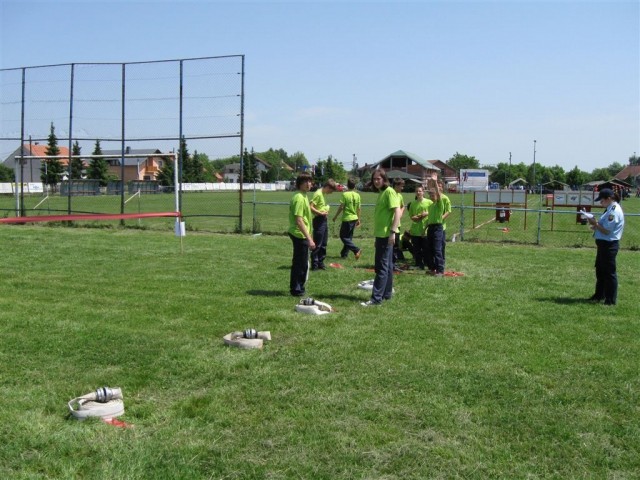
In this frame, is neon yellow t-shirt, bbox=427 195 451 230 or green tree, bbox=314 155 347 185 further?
green tree, bbox=314 155 347 185

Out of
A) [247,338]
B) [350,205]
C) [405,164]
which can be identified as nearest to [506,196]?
[350,205]

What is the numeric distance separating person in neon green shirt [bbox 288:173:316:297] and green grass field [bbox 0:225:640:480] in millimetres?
410

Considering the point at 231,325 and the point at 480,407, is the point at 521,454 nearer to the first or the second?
the point at 480,407

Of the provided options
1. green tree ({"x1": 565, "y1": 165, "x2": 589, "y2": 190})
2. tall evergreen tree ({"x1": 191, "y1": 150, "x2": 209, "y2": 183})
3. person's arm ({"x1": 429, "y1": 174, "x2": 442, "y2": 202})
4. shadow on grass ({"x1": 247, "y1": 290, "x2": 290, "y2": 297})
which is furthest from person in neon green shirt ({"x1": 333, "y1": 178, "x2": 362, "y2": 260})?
green tree ({"x1": 565, "y1": 165, "x2": 589, "y2": 190})

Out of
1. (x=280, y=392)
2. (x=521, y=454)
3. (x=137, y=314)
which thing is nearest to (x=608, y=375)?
(x=521, y=454)

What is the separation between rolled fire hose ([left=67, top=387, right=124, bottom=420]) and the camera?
4.68 metres

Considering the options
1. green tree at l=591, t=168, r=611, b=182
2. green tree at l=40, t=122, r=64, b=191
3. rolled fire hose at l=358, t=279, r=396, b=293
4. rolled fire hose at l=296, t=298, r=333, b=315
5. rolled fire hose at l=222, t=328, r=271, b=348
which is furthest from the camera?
green tree at l=591, t=168, r=611, b=182

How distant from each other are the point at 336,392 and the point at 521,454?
5.38 feet

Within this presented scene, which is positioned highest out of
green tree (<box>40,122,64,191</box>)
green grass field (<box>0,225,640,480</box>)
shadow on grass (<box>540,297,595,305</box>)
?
green tree (<box>40,122,64,191</box>)

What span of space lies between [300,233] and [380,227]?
124 centimetres

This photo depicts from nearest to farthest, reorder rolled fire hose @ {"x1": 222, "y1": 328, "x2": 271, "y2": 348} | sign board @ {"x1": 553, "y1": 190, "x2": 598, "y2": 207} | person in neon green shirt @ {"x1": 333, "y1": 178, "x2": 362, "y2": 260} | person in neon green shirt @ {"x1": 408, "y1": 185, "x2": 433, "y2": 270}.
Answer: rolled fire hose @ {"x1": 222, "y1": 328, "x2": 271, "y2": 348}, person in neon green shirt @ {"x1": 408, "y1": 185, "x2": 433, "y2": 270}, person in neon green shirt @ {"x1": 333, "y1": 178, "x2": 362, "y2": 260}, sign board @ {"x1": 553, "y1": 190, "x2": 598, "y2": 207}

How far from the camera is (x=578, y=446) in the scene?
433cm

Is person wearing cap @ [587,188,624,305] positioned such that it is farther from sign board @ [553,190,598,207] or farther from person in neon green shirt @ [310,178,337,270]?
sign board @ [553,190,598,207]

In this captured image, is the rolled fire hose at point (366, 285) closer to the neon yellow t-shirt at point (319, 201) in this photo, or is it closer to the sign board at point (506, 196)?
the neon yellow t-shirt at point (319, 201)
